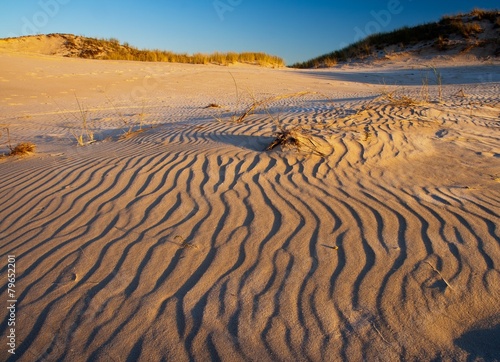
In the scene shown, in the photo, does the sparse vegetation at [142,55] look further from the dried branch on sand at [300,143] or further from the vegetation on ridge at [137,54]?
the dried branch on sand at [300,143]

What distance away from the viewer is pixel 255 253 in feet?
8.87

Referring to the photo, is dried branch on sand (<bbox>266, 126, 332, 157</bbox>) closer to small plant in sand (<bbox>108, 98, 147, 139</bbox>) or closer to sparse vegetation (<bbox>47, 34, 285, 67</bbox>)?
small plant in sand (<bbox>108, 98, 147, 139</bbox>)

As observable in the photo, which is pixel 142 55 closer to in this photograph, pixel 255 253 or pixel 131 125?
pixel 131 125

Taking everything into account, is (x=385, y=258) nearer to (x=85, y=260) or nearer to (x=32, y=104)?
(x=85, y=260)

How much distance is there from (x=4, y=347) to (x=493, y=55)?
22638 millimetres

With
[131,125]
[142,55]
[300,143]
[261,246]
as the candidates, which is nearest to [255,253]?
[261,246]

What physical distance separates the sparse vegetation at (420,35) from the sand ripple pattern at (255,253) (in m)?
19.5

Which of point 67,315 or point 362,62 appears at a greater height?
point 67,315

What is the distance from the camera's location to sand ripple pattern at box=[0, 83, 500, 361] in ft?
6.60

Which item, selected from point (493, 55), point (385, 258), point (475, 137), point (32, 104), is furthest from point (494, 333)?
point (493, 55)

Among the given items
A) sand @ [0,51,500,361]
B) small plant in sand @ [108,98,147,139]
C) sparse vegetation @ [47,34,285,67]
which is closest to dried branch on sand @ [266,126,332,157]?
sand @ [0,51,500,361]

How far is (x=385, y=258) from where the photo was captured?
258cm

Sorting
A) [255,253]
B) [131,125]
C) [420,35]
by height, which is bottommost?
[131,125]

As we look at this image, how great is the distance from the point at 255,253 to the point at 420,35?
24.3m
